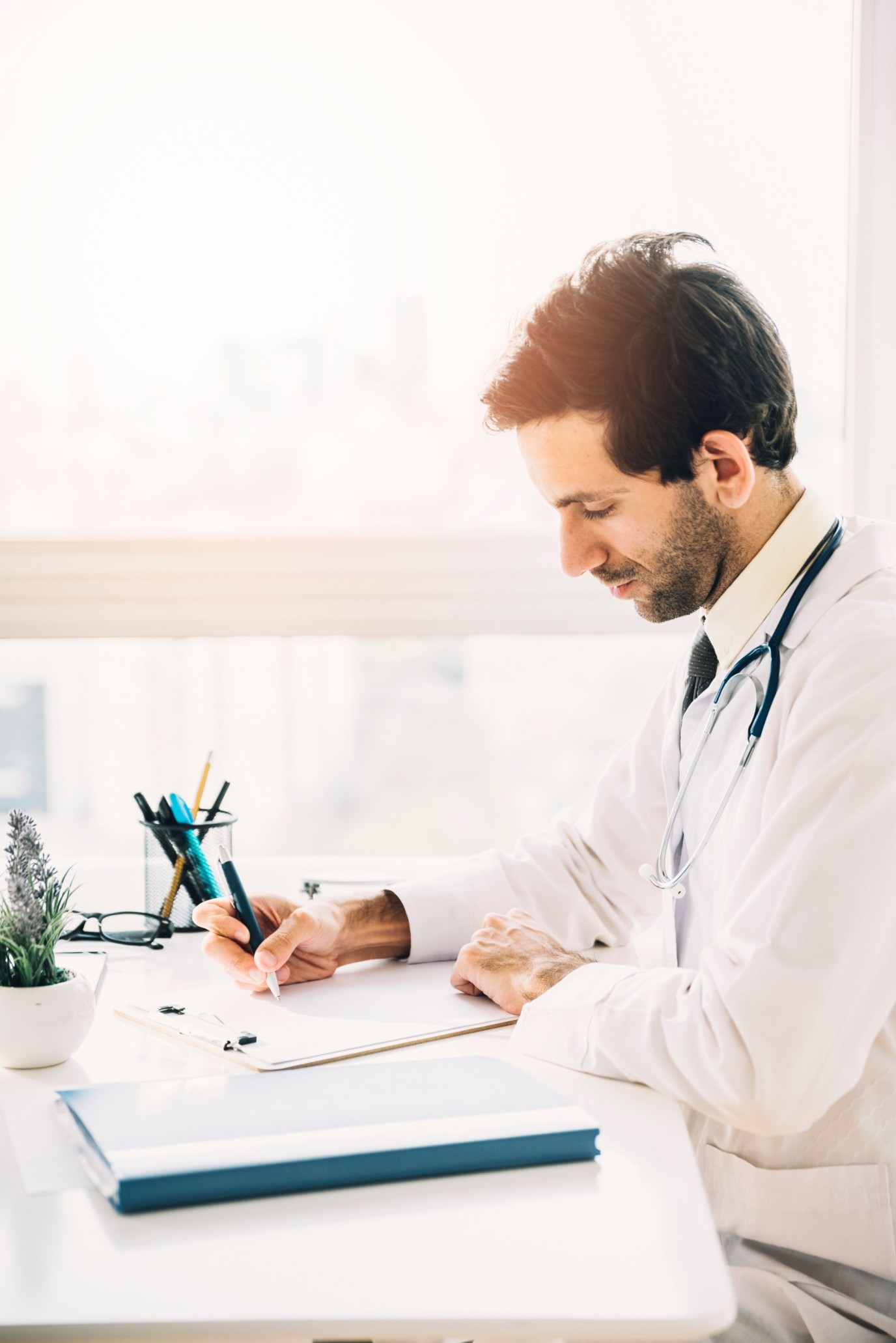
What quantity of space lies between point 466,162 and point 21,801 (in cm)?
140

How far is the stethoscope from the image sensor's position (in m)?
1.19

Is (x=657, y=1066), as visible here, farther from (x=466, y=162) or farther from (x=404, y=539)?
(x=466, y=162)

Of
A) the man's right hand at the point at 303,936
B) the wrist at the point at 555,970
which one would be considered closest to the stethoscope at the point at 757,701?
the wrist at the point at 555,970

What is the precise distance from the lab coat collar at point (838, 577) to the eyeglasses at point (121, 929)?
2.82 feet

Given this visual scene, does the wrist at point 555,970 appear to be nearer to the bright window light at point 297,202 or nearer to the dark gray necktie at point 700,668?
the dark gray necktie at point 700,668

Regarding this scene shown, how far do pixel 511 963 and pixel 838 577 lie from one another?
52cm

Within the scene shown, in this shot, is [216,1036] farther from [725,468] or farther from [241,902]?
[725,468]

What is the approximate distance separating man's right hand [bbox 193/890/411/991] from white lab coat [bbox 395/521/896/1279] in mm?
300

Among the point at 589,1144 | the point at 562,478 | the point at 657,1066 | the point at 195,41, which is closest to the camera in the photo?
the point at 589,1144

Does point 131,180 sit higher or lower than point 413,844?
higher

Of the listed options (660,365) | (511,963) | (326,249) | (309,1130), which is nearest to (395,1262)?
(309,1130)

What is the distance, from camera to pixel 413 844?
7.14 feet

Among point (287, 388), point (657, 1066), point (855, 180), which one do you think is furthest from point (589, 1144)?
point (855, 180)

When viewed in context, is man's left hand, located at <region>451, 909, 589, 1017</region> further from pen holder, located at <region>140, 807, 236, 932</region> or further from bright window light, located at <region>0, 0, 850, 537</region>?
bright window light, located at <region>0, 0, 850, 537</region>
